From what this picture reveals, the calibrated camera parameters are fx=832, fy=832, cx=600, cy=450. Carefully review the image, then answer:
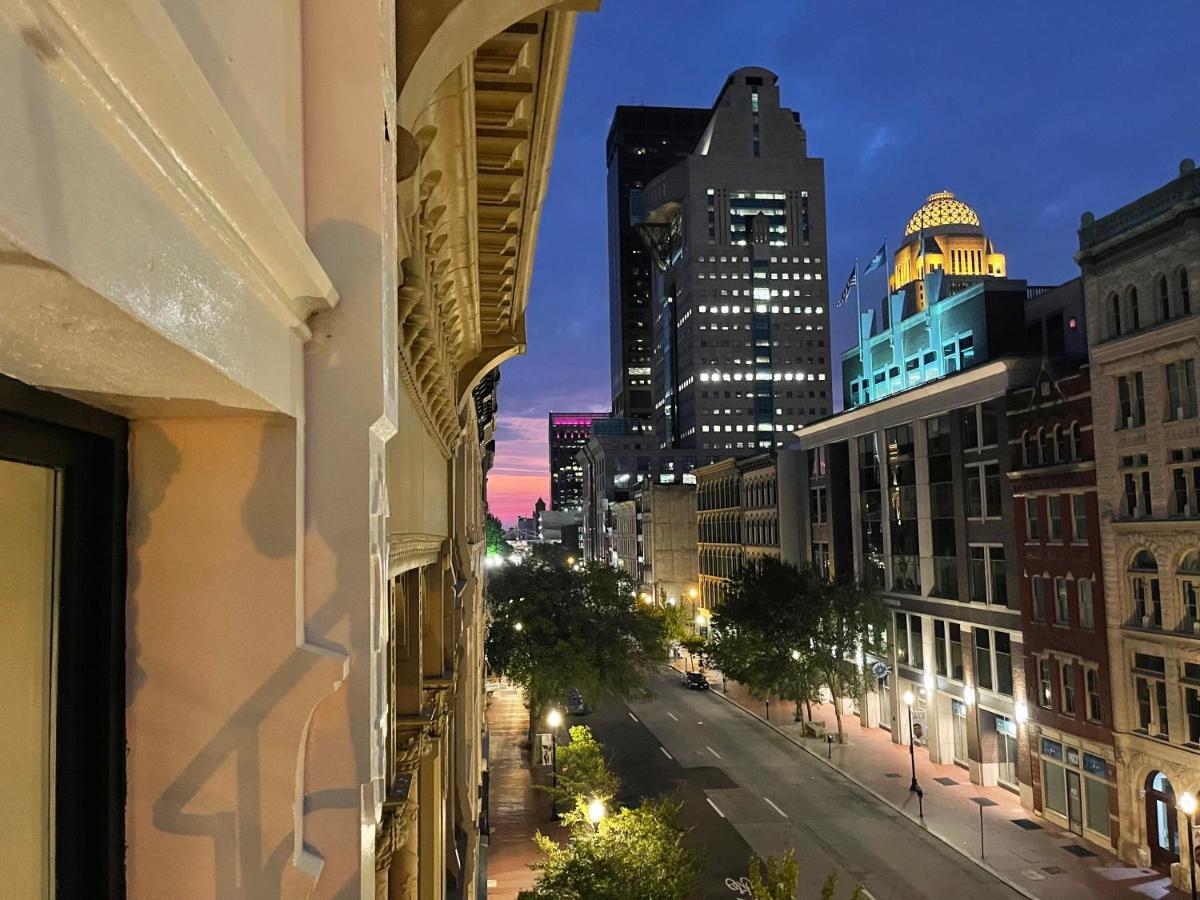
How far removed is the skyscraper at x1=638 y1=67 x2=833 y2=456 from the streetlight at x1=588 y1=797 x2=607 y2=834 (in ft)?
364

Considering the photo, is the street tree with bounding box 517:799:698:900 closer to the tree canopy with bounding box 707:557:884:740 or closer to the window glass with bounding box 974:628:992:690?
the window glass with bounding box 974:628:992:690

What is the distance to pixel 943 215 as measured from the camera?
94625mm

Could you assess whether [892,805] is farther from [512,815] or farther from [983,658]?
[512,815]

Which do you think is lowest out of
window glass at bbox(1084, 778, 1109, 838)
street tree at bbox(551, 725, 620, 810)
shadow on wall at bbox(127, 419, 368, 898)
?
window glass at bbox(1084, 778, 1109, 838)

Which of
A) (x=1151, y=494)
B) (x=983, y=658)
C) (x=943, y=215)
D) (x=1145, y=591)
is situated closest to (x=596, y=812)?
(x=1145, y=591)

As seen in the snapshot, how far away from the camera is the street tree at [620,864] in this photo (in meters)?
15.3

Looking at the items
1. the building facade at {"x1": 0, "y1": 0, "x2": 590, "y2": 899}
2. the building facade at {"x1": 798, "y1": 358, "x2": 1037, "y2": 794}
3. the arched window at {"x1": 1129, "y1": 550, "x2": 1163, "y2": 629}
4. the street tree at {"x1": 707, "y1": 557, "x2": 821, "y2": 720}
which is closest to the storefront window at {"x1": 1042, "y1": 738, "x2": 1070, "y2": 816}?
the building facade at {"x1": 798, "y1": 358, "x2": 1037, "y2": 794}

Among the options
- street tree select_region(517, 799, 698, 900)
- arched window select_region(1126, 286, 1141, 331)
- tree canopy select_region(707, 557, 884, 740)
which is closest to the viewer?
street tree select_region(517, 799, 698, 900)

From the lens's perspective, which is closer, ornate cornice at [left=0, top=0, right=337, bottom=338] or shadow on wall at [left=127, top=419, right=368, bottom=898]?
ornate cornice at [left=0, top=0, right=337, bottom=338]

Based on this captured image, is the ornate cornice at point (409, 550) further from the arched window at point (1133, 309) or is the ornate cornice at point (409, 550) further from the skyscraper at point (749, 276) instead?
the skyscraper at point (749, 276)

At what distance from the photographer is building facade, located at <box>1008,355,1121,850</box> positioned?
Result: 27141 mm

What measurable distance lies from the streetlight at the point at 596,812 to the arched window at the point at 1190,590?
18260 mm

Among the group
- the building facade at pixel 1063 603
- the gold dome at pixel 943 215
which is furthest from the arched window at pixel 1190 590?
the gold dome at pixel 943 215

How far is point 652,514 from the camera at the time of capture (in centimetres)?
7994
